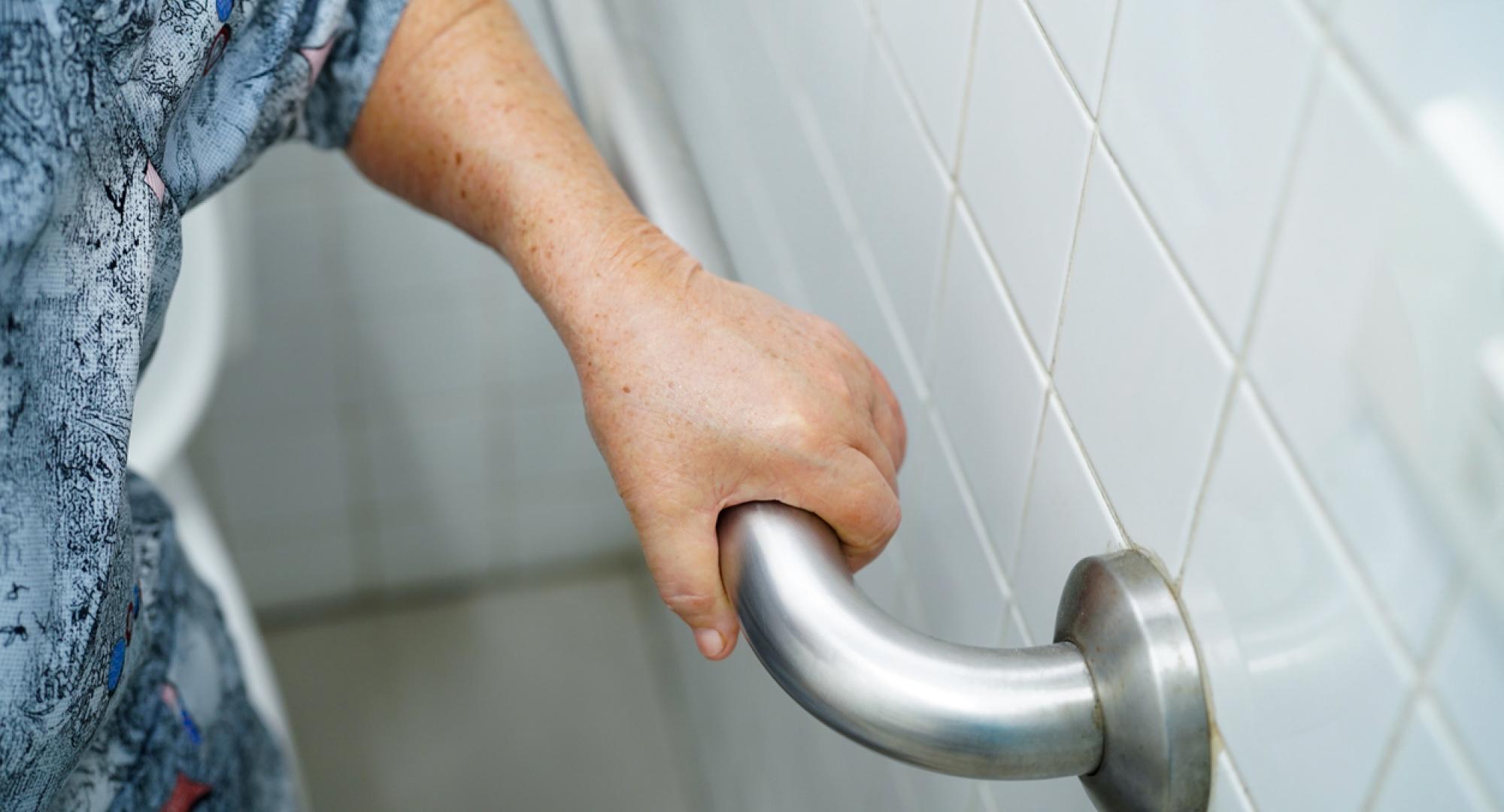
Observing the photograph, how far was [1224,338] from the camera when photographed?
13.4 inches

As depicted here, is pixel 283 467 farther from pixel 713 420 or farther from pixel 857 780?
pixel 713 420

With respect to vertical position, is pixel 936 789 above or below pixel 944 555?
below

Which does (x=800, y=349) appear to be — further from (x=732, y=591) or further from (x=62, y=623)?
(x=62, y=623)

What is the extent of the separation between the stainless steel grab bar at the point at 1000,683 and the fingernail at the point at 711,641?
0.15ft

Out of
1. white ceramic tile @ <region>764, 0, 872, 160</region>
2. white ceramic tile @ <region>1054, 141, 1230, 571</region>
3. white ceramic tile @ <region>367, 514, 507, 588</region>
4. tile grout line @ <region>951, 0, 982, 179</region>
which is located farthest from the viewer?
white ceramic tile @ <region>367, 514, 507, 588</region>

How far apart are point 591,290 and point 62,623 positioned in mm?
190

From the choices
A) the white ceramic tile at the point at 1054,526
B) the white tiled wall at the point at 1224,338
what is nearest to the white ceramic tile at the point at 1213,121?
the white tiled wall at the point at 1224,338

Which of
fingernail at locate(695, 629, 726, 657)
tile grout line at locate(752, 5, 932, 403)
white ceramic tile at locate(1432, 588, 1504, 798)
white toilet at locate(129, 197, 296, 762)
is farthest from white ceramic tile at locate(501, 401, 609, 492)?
white ceramic tile at locate(1432, 588, 1504, 798)

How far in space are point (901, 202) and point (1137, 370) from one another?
0.21 m

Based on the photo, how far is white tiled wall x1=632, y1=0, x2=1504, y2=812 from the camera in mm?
271

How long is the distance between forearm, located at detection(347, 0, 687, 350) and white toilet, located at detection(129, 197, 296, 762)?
0.49 meters

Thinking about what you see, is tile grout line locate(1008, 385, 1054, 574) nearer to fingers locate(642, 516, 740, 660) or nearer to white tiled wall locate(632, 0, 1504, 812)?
white tiled wall locate(632, 0, 1504, 812)

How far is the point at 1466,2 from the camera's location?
0.81 ft

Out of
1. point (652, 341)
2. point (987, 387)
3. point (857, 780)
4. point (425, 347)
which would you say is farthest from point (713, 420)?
point (425, 347)
